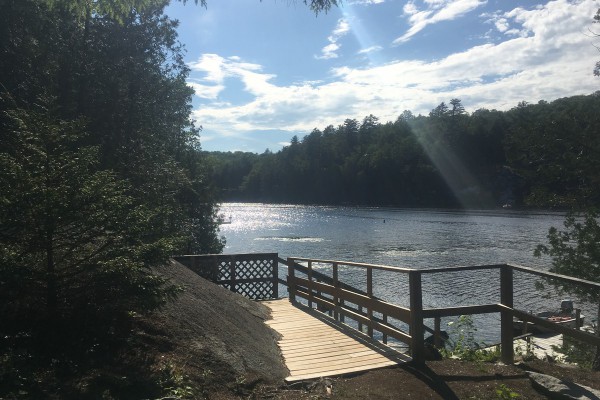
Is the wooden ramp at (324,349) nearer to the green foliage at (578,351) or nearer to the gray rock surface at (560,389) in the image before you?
the gray rock surface at (560,389)

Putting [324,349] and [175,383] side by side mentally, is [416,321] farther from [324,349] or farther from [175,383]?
[175,383]

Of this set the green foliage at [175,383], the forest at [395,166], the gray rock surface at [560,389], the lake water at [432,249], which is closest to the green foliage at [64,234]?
the green foliage at [175,383]

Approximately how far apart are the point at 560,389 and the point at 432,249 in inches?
1306

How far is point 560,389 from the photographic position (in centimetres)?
445

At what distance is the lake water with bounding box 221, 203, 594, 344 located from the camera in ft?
73.3

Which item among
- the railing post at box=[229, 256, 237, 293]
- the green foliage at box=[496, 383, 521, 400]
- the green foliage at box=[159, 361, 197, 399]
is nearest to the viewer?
the green foliage at box=[159, 361, 197, 399]

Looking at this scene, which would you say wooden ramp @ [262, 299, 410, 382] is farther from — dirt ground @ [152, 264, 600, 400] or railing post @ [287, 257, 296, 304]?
railing post @ [287, 257, 296, 304]

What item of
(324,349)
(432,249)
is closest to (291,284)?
(324,349)

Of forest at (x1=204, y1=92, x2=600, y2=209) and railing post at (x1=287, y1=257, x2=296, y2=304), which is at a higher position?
forest at (x1=204, y1=92, x2=600, y2=209)

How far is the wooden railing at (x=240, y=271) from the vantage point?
10727mm

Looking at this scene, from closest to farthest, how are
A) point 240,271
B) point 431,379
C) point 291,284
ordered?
point 431,379, point 291,284, point 240,271

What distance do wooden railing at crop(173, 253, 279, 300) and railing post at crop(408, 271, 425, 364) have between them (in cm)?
543

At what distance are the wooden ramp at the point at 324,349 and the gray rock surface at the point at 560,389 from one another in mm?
1598

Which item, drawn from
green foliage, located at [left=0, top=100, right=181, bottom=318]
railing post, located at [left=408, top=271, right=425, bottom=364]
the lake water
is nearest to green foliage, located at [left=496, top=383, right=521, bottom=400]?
railing post, located at [left=408, top=271, right=425, bottom=364]
